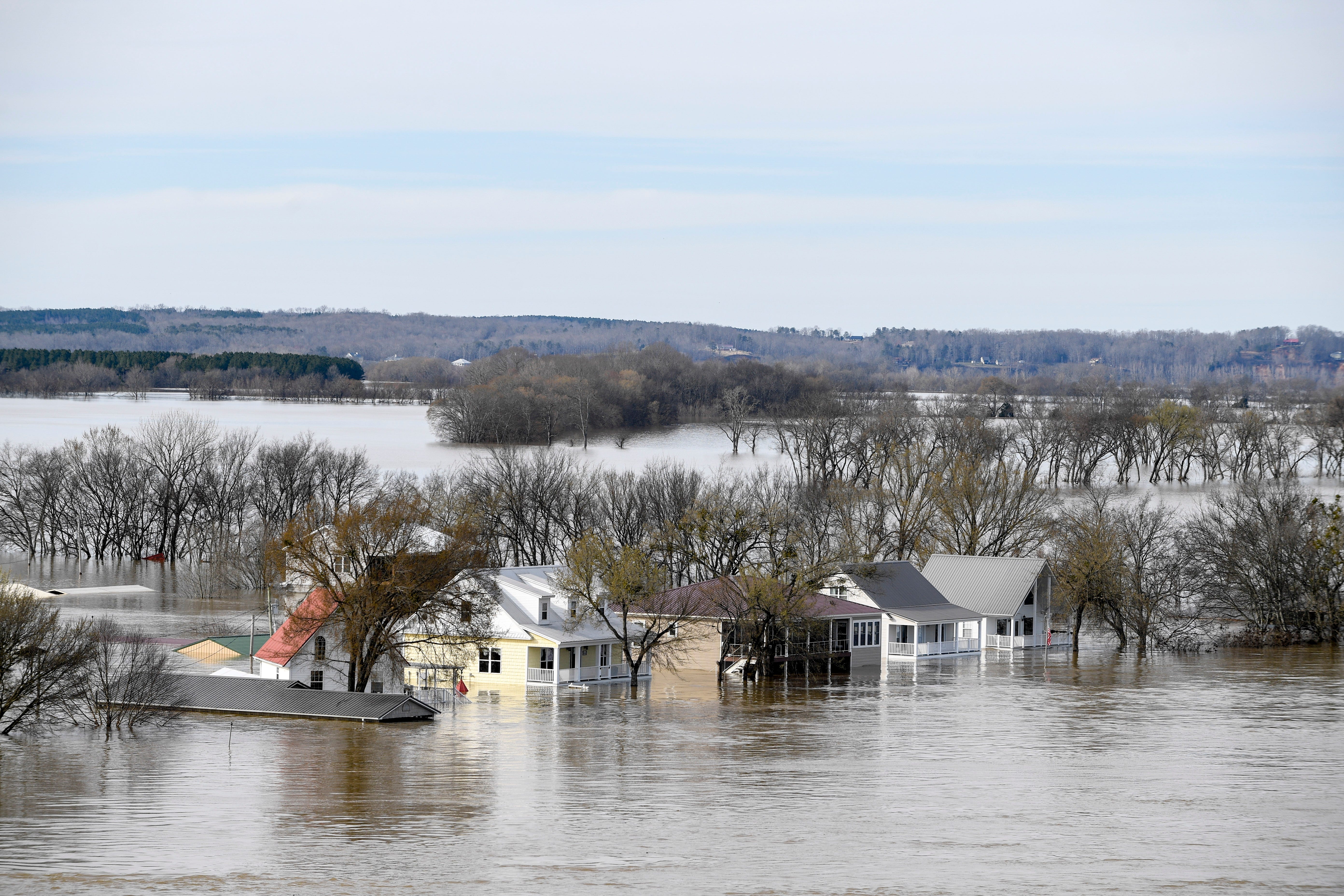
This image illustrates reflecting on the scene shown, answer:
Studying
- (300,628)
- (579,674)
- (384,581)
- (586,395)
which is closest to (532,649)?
(579,674)

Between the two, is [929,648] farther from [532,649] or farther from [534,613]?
[532,649]

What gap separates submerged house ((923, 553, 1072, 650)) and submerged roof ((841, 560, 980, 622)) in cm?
80

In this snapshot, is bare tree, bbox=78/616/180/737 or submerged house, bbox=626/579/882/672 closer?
bare tree, bbox=78/616/180/737

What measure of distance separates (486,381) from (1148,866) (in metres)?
151

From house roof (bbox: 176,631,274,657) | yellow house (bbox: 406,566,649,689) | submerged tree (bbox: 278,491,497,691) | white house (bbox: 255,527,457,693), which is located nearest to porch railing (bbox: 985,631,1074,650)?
yellow house (bbox: 406,566,649,689)

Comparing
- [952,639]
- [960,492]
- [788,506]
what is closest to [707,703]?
[952,639]

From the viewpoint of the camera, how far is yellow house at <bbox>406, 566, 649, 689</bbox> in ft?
168

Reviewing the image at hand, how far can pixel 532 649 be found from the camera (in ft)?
169

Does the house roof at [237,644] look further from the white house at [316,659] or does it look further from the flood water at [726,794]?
the white house at [316,659]

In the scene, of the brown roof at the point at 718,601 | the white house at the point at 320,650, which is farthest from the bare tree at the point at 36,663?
the brown roof at the point at 718,601

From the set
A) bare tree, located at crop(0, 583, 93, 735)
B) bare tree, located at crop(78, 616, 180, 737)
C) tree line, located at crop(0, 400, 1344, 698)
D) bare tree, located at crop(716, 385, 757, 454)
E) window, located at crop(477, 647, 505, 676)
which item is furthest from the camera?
bare tree, located at crop(716, 385, 757, 454)

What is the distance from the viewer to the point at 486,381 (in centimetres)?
17538

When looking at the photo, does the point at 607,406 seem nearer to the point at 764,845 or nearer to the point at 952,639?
the point at 952,639

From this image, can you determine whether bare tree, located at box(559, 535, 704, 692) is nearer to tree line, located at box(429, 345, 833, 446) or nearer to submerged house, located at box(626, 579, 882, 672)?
submerged house, located at box(626, 579, 882, 672)
